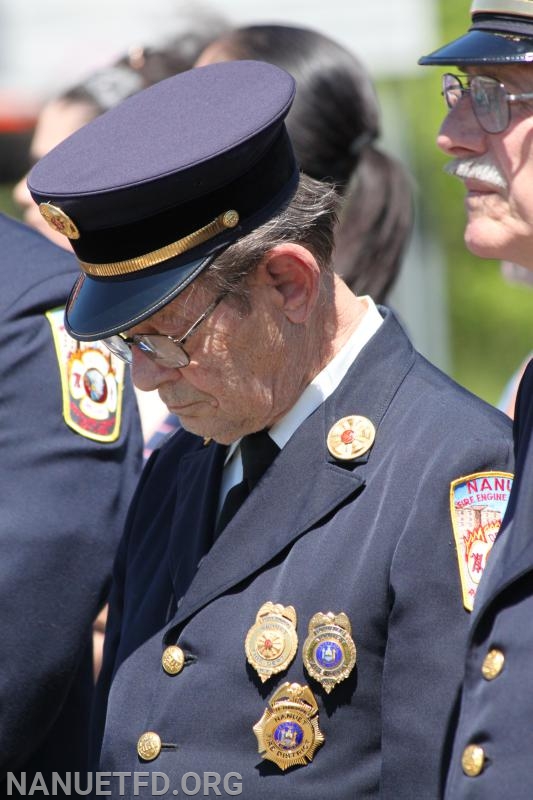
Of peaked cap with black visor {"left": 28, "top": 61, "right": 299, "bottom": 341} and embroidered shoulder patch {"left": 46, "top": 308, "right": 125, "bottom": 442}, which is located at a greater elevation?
peaked cap with black visor {"left": 28, "top": 61, "right": 299, "bottom": 341}

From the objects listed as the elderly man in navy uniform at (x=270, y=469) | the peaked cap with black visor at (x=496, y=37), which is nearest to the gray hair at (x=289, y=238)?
the elderly man in navy uniform at (x=270, y=469)

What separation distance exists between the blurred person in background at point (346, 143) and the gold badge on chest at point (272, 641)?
1501mm

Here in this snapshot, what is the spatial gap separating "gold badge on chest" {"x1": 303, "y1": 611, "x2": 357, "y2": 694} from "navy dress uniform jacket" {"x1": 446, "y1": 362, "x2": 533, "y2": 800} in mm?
251

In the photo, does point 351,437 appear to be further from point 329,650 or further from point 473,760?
point 473,760

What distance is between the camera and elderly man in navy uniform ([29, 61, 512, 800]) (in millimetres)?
2145

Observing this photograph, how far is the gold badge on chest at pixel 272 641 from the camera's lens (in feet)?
7.23

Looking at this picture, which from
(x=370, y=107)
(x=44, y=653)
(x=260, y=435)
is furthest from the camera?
(x=370, y=107)

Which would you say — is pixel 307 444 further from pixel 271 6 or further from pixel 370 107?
pixel 271 6

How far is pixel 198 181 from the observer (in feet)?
7.45

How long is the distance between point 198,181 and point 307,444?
522 millimetres

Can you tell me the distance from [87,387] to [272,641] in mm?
957

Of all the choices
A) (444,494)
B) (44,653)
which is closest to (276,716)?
(444,494)

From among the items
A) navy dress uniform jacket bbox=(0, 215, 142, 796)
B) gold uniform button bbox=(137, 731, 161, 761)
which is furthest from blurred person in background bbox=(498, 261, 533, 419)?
gold uniform button bbox=(137, 731, 161, 761)

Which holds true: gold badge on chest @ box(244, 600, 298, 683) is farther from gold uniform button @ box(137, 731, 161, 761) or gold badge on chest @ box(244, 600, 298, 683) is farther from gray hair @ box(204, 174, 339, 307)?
gray hair @ box(204, 174, 339, 307)
